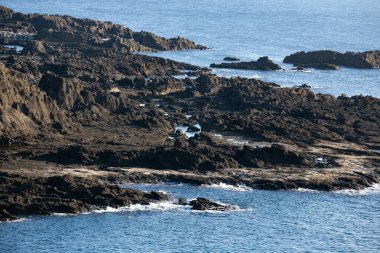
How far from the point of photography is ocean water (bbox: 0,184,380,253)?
64.4m

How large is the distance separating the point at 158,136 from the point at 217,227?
26150 mm

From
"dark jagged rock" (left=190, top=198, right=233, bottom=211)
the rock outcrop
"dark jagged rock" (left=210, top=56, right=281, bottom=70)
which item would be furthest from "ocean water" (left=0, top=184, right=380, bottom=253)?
"dark jagged rock" (left=210, top=56, right=281, bottom=70)

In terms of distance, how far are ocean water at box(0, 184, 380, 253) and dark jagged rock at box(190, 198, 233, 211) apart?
2.32 ft

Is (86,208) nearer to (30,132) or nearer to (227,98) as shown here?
(30,132)

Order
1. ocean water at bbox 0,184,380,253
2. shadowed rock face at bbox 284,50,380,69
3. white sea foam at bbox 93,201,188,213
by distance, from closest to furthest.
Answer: ocean water at bbox 0,184,380,253
white sea foam at bbox 93,201,188,213
shadowed rock face at bbox 284,50,380,69

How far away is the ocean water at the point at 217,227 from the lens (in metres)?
64.4

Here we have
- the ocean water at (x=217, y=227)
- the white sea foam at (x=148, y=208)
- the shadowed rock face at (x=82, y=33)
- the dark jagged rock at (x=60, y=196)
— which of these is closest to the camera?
the ocean water at (x=217, y=227)

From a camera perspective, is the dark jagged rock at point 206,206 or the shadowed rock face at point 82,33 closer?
the dark jagged rock at point 206,206

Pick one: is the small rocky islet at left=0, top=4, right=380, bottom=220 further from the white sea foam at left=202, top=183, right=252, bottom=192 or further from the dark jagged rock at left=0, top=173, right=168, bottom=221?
the white sea foam at left=202, top=183, right=252, bottom=192

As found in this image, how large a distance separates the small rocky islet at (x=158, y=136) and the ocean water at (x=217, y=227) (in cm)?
197

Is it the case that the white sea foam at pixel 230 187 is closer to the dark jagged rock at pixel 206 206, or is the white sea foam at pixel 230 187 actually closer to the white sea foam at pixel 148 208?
the dark jagged rock at pixel 206 206

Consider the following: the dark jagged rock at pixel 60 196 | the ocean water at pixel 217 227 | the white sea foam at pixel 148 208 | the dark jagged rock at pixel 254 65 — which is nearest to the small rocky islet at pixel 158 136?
the dark jagged rock at pixel 60 196

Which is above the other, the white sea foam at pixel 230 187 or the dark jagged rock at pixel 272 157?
the dark jagged rock at pixel 272 157

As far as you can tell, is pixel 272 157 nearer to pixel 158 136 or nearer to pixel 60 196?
pixel 158 136
